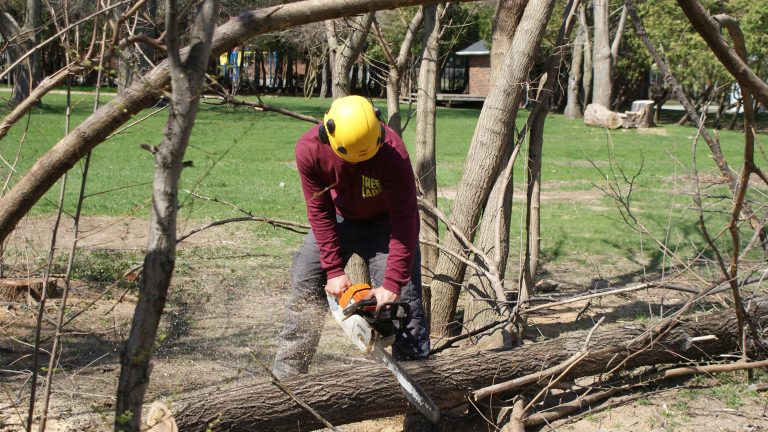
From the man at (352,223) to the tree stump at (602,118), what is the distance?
72.3 feet

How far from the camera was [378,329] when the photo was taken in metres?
4.07

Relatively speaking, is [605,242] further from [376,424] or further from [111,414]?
[111,414]

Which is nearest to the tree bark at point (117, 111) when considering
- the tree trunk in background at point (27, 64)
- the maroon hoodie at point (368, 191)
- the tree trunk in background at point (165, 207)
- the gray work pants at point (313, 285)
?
the tree trunk in background at point (165, 207)

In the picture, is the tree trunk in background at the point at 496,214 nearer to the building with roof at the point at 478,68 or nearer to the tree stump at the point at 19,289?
the tree stump at the point at 19,289

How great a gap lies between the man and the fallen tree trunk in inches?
12.5

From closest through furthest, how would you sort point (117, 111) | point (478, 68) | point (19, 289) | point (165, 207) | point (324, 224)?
point (165, 207)
point (117, 111)
point (324, 224)
point (19, 289)
point (478, 68)

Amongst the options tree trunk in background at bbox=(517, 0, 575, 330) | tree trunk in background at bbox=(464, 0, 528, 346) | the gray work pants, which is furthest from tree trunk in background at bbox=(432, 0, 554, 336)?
the gray work pants

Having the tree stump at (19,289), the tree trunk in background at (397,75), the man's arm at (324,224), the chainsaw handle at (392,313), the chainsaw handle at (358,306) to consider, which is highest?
the tree trunk in background at (397,75)

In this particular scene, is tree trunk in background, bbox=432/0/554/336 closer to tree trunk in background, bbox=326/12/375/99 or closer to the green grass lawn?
the green grass lawn

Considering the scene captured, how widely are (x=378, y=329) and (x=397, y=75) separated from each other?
92.3 inches

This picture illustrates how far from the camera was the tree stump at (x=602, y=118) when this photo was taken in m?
25.7

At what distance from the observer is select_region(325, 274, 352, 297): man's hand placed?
4227 millimetres

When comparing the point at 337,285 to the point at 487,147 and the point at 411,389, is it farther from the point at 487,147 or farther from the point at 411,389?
the point at 487,147

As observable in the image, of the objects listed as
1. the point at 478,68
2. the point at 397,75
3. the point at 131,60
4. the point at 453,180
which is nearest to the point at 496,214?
the point at 397,75
